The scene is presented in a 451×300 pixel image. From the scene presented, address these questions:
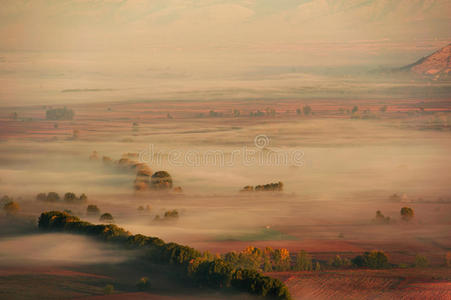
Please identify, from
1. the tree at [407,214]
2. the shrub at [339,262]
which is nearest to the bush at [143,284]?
the shrub at [339,262]

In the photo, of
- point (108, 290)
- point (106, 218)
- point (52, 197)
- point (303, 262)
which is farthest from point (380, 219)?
point (108, 290)

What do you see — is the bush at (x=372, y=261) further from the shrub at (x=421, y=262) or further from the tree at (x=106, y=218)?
the tree at (x=106, y=218)

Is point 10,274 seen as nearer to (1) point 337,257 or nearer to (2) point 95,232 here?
(2) point 95,232

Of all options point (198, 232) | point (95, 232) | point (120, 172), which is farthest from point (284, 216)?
point (120, 172)

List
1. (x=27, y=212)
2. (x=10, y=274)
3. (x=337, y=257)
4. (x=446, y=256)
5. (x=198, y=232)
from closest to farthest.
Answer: (x=10, y=274)
(x=337, y=257)
(x=446, y=256)
(x=198, y=232)
(x=27, y=212)

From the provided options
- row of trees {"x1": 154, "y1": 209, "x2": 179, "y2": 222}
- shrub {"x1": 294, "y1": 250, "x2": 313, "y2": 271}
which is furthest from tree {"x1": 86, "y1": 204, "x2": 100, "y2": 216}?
shrub {"x1": 294, "y1": 250, "x2": 313, "y2": 271}

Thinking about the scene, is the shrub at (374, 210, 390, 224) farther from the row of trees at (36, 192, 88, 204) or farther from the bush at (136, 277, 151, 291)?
the bush at (136, 277, 151, 291)
